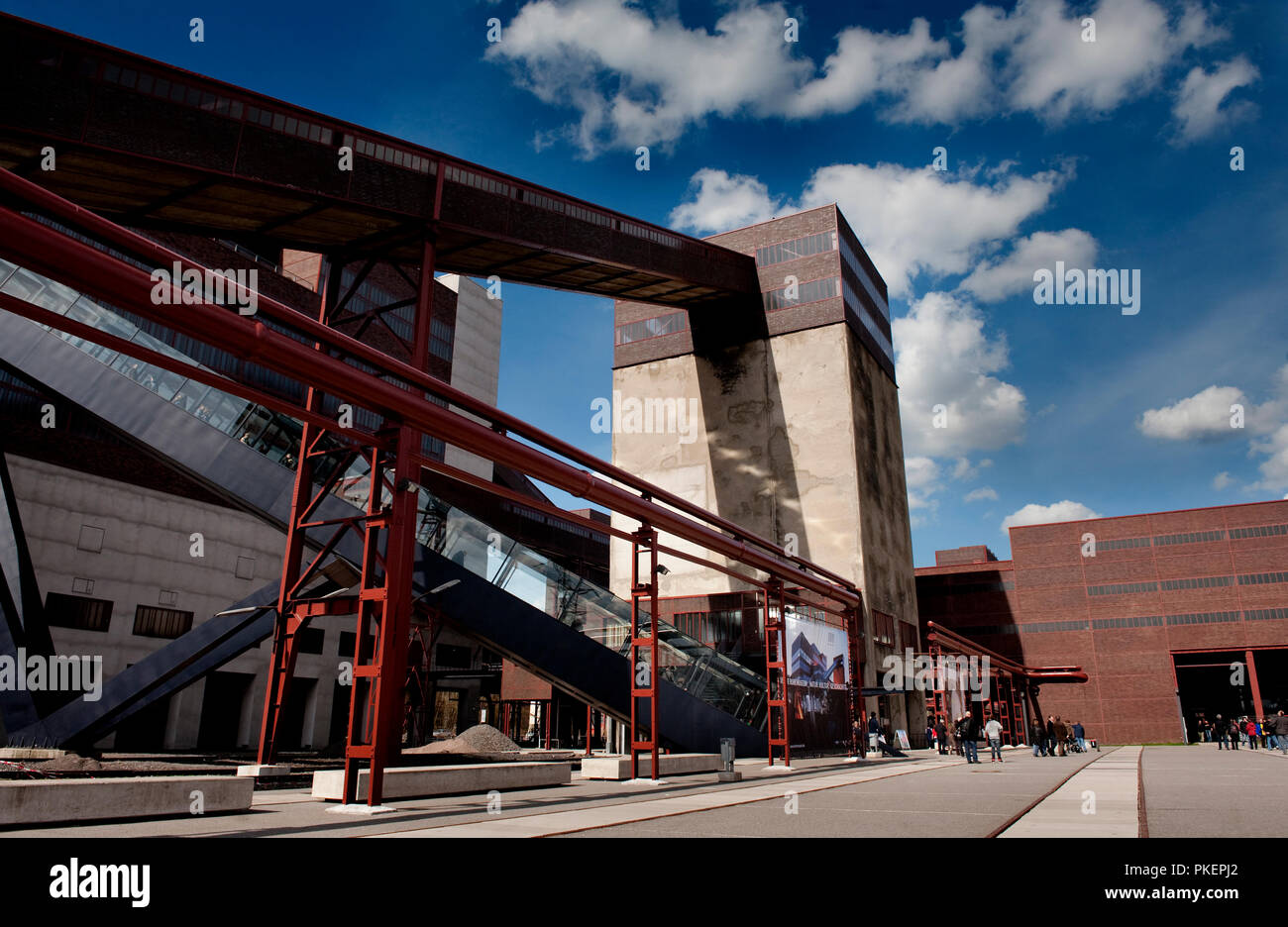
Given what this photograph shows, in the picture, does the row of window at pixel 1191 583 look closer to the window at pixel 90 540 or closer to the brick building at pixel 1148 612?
the brick building at pixel 1148 612

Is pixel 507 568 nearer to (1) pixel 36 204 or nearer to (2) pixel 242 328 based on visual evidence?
(2) pixel 242 328

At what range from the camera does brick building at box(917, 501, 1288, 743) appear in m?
54.3

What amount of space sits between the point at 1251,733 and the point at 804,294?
3431 centimetres

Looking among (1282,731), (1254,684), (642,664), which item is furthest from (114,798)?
(1254,684)

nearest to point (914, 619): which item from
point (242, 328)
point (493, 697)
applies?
point (493, 697)

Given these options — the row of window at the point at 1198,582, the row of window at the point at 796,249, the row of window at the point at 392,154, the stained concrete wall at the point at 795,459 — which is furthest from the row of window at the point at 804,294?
the row of window at the point at 1198,582

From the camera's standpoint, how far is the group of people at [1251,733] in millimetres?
31281

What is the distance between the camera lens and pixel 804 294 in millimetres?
41406

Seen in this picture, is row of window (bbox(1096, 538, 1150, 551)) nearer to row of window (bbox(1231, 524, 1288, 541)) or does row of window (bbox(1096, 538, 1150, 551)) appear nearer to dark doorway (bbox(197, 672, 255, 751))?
row of window (bbox(1231, 524, 1288, 541))

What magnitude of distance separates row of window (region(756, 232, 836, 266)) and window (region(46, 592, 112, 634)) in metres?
33.2

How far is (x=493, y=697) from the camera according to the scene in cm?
5025

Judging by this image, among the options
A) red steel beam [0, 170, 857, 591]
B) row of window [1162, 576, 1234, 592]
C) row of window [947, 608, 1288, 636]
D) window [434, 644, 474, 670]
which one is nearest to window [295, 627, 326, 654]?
window [434, 644, 474, 670]

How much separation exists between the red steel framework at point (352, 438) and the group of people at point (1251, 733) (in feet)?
93.8
